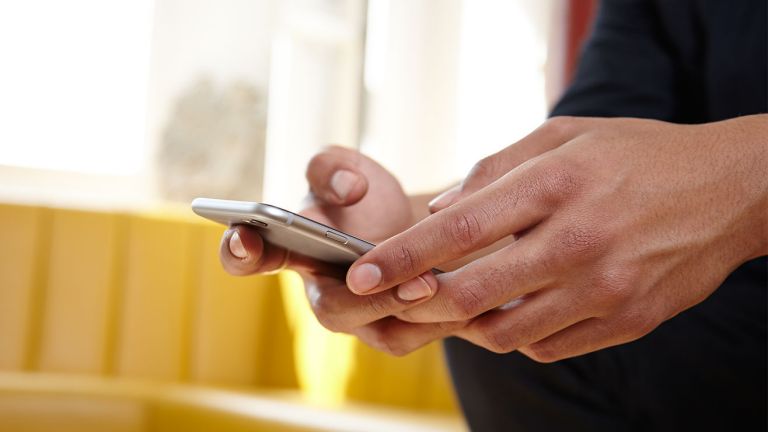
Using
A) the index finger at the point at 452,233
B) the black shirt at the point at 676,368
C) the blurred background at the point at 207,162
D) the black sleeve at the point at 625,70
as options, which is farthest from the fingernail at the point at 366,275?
the blurred background at the point at 207,162

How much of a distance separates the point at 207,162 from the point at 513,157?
2.47m

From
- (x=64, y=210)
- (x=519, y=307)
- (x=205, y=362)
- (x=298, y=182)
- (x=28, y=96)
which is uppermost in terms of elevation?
(x=28, y=96)

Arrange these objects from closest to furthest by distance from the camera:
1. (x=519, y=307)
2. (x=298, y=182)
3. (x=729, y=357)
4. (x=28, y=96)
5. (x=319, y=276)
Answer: (x=519, y=307), (x=319, y=276), (x=729, y=357), (x=28, y=96), (x=298, y=182)

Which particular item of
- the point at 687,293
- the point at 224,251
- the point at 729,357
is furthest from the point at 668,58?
the point at 224,251

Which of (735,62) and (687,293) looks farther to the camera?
(735,62)

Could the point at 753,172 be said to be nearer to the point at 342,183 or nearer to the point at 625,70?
the point at 342,183

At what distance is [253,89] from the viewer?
3.03m

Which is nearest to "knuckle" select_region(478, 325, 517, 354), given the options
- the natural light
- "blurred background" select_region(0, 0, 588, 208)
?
"blurred background" select_region(0, 0, 588, 208)

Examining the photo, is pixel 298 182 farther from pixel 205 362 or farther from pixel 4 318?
pixel 4 318

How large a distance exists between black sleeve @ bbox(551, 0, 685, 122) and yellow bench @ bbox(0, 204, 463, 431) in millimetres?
886

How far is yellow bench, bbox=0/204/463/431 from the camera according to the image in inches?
67.0

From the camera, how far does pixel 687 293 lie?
0.53m

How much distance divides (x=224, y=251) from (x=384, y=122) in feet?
9.13

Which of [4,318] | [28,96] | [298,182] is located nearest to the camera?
[4,318]
